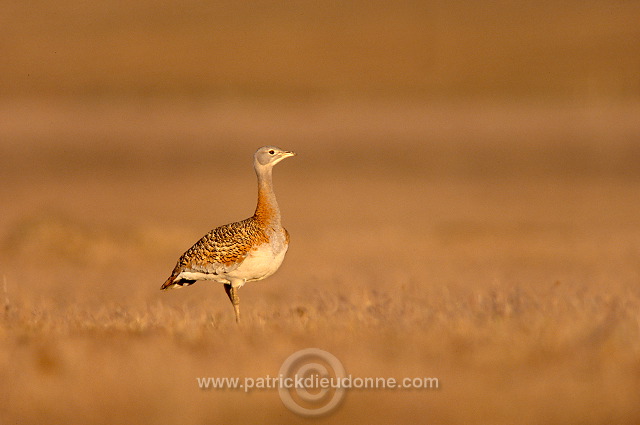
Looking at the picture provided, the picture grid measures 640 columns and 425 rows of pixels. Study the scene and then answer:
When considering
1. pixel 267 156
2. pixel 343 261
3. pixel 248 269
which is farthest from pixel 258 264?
pixel 343 261

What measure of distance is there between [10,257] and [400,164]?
1521 centimetres

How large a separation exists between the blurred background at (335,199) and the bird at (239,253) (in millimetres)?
247

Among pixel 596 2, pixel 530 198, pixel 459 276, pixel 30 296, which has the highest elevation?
pixel 596 2

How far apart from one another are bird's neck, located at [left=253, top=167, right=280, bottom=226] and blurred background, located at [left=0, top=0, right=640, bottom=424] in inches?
25.0

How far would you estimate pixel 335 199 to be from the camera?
23.3 metres

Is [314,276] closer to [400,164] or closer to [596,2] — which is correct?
[400,164]

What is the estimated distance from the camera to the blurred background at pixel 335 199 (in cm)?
604

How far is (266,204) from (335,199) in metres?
14.5

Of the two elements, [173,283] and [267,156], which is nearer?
[173,283]

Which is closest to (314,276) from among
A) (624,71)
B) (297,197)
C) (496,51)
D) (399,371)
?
(399,371)

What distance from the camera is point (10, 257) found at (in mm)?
13766
